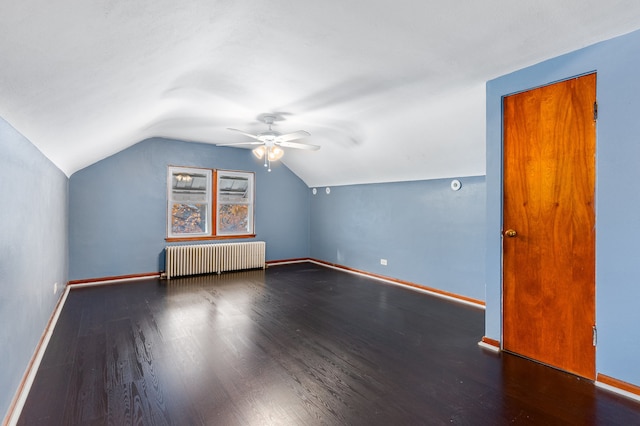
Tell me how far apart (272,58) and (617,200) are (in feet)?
8.61

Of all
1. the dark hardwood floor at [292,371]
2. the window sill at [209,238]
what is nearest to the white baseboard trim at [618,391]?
the dark hardwood floor at [292,371]

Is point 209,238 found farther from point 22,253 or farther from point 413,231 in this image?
point 22,253

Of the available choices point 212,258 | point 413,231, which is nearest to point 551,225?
point 413,231

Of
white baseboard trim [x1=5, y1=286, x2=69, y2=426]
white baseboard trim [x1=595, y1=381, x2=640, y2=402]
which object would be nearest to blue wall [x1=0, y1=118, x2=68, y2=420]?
white baseboard trim [x1=5, y1=286, x2=69, y2=426]

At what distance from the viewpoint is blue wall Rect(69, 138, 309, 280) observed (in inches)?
193

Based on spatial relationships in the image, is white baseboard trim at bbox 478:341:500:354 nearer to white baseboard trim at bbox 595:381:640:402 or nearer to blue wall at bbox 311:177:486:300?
white baseboard trim at bbox 595:381:640:402

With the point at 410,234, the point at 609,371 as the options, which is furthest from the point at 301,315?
the point at 609,371

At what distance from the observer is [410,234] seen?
4992 mm

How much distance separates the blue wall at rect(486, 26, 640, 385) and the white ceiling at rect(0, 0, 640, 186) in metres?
0.16

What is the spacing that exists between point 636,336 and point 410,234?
9.90ft

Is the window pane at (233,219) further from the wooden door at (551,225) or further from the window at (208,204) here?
the wooden door at (551,225)

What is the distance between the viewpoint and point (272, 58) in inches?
93.6

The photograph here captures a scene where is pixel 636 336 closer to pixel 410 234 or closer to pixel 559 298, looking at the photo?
pixel 559 298

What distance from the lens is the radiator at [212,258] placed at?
543 centimetres
